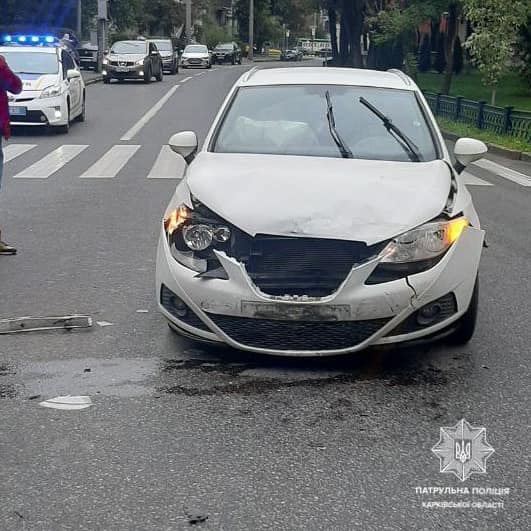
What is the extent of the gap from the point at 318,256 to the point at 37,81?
14.9 meters

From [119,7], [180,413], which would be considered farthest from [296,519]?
[119,7]

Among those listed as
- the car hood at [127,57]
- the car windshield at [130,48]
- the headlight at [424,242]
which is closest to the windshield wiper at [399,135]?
the headlight at [424,242]

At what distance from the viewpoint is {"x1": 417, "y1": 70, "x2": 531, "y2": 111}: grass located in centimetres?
3283

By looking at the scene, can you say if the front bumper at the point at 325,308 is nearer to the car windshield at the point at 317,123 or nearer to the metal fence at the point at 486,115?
the car windshield at the point at 317,123

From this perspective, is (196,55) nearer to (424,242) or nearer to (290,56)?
(290,56)

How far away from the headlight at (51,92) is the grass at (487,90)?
628 inches

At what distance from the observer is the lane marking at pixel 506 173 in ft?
49.3

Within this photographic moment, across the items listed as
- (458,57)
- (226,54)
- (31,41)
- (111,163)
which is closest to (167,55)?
(458,57)

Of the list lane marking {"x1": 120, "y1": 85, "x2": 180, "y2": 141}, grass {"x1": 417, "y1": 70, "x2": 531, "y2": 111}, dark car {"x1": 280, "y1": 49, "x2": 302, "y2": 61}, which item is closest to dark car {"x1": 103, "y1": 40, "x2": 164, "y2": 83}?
lane marking {"x1": 120, "y1": 85, "x2": 180, "y2": 141}

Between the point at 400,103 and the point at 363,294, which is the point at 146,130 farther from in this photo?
the point at 363,294

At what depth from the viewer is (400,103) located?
22.9 feet

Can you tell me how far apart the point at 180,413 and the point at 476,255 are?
6.34ft

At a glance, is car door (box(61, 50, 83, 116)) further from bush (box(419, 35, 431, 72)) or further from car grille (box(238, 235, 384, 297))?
bush (box(419, 35, 431, 72))

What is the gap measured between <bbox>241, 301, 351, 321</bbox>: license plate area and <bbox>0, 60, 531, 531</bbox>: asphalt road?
37 cm
